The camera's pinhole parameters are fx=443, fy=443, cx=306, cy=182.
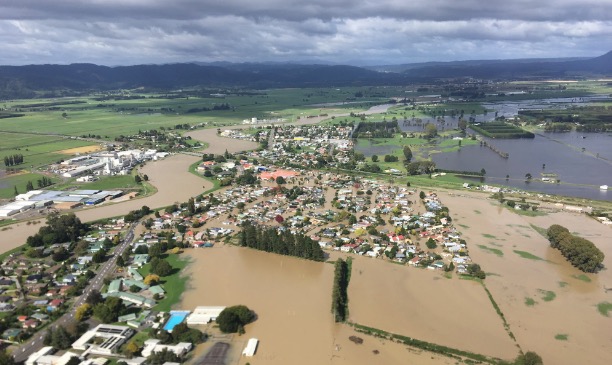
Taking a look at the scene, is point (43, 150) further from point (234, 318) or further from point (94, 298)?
point (234, 318)

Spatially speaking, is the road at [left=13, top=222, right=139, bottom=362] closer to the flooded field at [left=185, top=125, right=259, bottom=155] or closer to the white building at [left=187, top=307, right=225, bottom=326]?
the white building at [left=187, top=307, right=225, bottom=326]

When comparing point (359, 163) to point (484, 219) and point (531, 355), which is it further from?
point (531, 355)

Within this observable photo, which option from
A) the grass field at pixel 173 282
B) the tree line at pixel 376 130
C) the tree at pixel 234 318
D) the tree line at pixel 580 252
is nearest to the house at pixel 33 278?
the grass field at pixel 173 282

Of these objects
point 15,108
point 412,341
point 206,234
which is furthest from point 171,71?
point 412,341

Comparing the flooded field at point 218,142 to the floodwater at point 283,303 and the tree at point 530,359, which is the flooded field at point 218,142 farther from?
the tree at point 530,359

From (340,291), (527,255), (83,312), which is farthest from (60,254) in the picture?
(527,255)

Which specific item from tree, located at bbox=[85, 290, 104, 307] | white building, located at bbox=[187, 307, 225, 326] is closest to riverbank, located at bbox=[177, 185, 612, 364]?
white building, located at bbox=[187, 307, 225, 326]

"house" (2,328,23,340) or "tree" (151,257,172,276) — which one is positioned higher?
"tree" (151,257,172,276)
